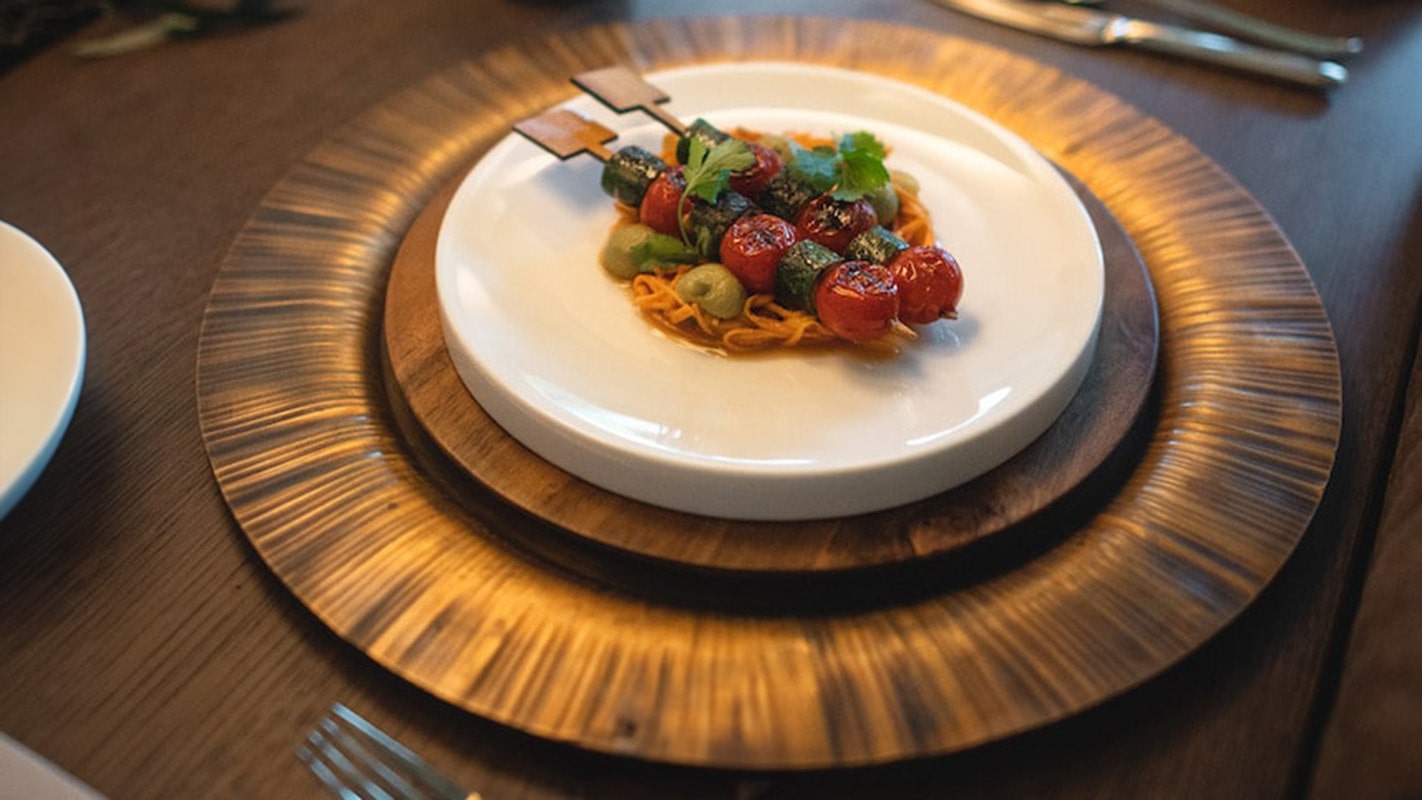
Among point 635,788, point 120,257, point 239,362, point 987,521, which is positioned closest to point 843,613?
point 987,521

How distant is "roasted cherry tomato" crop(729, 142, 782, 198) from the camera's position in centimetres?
193

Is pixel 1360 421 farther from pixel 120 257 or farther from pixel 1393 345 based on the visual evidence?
pixel 120 257

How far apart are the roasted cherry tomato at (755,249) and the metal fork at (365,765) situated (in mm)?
906

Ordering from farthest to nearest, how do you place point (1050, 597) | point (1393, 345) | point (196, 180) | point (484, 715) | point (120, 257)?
1. point (196, 180)
2. point (120, 257)
3. point (1393, 345)
4. point (1050, 597)
5. point (484, 715)

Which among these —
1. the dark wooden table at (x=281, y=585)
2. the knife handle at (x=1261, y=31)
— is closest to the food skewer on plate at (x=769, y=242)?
the dark wooden table at (x=281, y=585)

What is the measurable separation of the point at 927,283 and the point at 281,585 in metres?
1.08

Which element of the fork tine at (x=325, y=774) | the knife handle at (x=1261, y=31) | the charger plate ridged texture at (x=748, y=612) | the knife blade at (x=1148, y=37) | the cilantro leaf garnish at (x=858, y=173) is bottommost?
the fork tine at (x=325, y=774)

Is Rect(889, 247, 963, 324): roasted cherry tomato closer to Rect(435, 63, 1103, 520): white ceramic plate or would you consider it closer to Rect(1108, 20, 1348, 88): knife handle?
Rect(435, 63, 1103, 520): white ceramic plate

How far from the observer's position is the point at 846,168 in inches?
72.7

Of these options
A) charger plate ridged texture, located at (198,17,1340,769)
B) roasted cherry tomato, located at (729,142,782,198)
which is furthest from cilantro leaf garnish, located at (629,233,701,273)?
charger plate ridged texture, located at (198,17,1340,769)

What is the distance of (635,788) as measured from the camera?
1349mm

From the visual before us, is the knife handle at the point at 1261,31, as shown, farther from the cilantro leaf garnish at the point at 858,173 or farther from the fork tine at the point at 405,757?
the fork tine at the point at 405,757

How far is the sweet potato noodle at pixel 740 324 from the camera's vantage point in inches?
69.8

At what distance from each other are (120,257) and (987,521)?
1770 millimetres
